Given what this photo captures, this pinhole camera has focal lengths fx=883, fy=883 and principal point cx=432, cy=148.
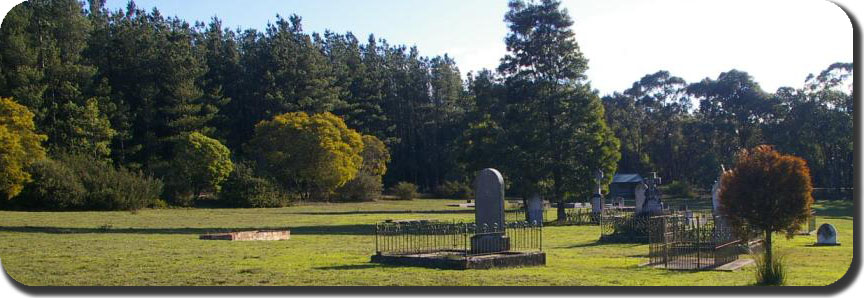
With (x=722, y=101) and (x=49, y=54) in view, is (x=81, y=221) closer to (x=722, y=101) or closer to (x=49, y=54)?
(x=49, y=54)

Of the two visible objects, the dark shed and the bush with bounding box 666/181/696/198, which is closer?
the bush with bounding box 666/181/696/198

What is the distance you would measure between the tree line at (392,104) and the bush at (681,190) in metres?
3.28

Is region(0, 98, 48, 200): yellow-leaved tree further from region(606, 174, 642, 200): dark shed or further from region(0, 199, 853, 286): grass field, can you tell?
region(606, 174, 642, 200): dark shed

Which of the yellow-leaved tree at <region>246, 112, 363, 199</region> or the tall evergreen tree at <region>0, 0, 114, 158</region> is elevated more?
the tall evergreen tree at <region>0, 0, 114, 158</region>

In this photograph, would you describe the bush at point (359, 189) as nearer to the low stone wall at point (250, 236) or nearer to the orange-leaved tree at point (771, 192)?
the low stone wall at point (250, 236)

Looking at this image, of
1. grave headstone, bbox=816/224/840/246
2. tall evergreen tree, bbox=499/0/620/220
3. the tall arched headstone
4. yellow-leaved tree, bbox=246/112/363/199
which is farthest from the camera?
yellow-leaved tree, bbox=246/112/363/199

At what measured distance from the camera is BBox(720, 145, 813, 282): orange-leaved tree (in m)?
15.7

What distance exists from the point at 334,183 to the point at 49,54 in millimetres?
24313

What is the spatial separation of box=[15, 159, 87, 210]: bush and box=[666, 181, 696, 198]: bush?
45.4 metres

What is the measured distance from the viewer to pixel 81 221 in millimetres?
36844

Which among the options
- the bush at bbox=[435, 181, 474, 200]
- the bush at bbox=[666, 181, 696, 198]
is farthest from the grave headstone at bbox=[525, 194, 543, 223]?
the bush at bbox=[435, 181, 474, 200]

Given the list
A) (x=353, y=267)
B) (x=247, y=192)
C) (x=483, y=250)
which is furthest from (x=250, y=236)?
(x=247, y=192)

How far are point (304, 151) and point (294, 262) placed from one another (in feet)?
169

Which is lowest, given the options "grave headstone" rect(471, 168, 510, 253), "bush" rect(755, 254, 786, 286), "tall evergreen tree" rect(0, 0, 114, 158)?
"bush" rect(755, 254, 786, 286)
